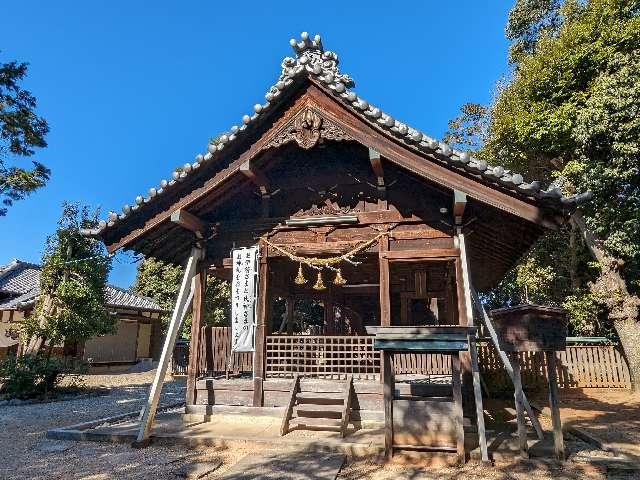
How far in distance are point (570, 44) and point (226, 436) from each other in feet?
66.6

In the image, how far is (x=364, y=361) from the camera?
37.6ft

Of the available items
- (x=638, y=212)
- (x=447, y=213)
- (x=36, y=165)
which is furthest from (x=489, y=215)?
(x=36, y=165)

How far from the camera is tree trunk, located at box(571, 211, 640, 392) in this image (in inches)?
608

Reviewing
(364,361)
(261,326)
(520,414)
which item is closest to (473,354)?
(520,414)

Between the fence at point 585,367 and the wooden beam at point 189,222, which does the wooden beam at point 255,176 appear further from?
the fence at point 585,367

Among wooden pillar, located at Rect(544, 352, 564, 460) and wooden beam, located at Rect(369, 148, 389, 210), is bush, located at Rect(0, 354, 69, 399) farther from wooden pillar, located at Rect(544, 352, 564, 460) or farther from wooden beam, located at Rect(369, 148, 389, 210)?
wooden pillar, located at Rect(544, 352, 564, 460)

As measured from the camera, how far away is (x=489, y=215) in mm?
8281

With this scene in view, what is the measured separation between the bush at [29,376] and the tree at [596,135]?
71.5 feet

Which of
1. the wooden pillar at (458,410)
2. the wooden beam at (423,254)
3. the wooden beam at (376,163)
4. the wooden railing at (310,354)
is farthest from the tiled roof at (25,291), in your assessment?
the wooden pillar at (458,410)

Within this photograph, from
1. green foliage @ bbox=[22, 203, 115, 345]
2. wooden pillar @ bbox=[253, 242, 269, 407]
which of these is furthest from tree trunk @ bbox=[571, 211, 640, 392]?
green foliage @ bbox=[22, 203, 115, 345]

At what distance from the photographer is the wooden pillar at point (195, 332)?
365 inches

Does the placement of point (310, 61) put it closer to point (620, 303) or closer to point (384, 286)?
point (384, 286)

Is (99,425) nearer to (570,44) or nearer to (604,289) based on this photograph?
(604,289)

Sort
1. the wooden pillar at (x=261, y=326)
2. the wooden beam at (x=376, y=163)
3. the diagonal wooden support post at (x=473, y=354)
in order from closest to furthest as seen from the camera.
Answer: the diagonal wooden support post at (x=473, y=354) → the wooden beam at (x=376, y=163) → the wooden pillar at (x=261, y=326)
